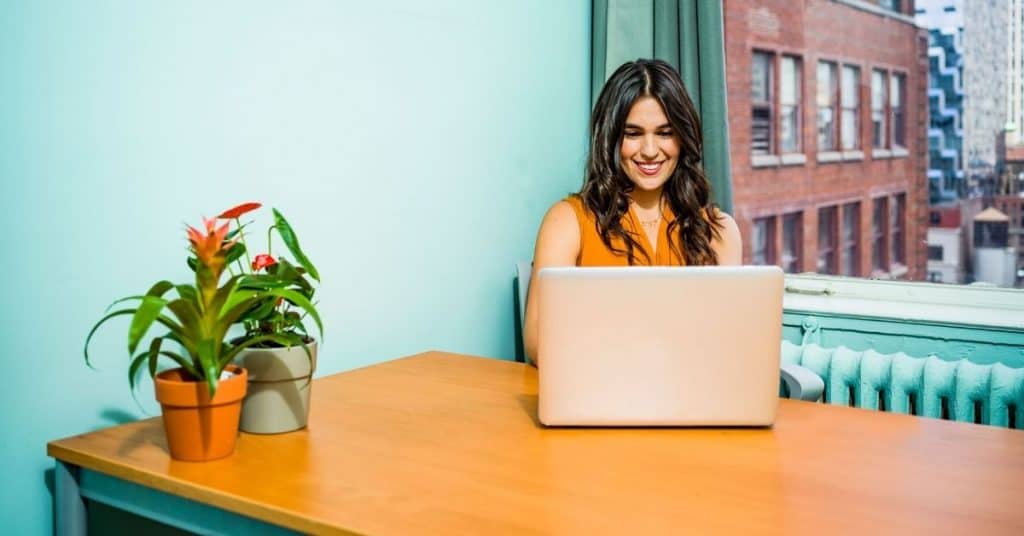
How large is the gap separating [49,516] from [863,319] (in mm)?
1962

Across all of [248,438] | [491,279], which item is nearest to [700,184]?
[491,279]

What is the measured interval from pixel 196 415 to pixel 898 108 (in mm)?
2182

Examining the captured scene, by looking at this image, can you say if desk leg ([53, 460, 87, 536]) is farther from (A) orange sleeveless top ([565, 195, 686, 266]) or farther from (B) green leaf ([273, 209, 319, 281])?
(A) orange sleeveless top ([565, 195, 686, 266])

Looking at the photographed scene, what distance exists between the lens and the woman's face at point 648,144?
2172 millimetres

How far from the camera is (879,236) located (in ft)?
9.14

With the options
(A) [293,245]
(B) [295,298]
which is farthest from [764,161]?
(B) [295,298]

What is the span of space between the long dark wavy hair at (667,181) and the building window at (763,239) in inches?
29.3

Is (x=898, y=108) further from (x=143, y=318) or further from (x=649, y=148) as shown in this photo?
(x=143, y=318)

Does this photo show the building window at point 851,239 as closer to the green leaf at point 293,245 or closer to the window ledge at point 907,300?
the window ledge at point 907,300

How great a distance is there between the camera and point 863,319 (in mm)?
2531

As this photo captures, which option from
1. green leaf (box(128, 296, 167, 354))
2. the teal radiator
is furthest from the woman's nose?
green leaf (box(128, 296, 167, 354))

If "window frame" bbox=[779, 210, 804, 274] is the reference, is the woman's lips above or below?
above

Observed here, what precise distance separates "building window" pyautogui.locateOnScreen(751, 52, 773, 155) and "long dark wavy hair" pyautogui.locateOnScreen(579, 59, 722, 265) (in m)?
0.79

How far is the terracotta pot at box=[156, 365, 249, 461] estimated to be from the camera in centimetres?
133
